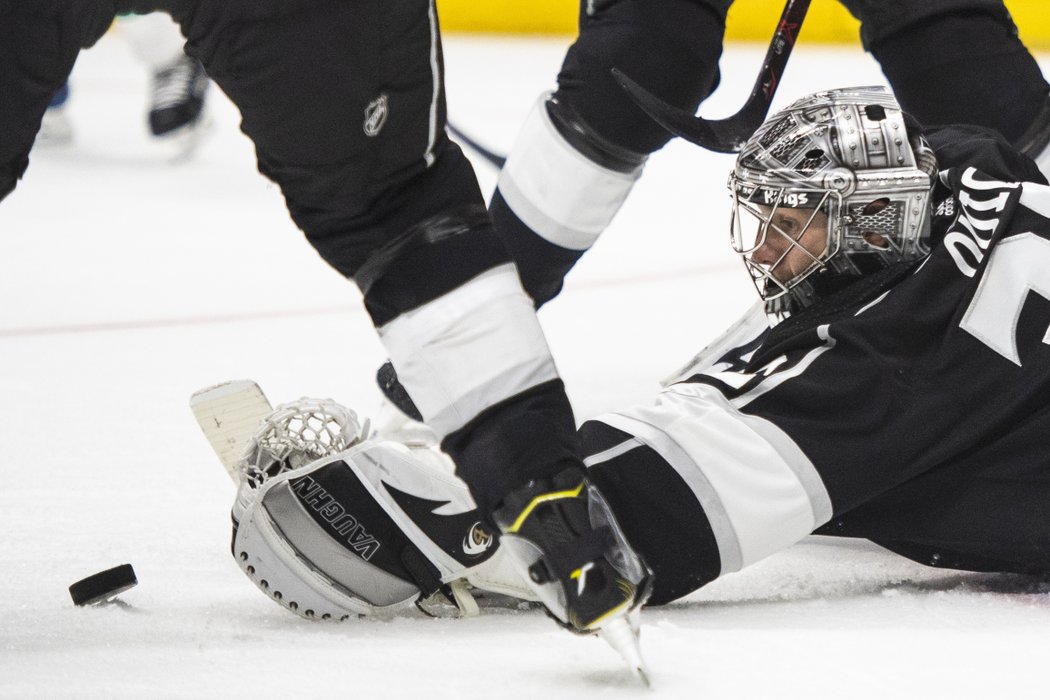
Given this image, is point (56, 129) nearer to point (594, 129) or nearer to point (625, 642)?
point (594, 129)

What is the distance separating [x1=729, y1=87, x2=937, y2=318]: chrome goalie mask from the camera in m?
1.41

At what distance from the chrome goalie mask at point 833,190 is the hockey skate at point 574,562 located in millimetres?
472

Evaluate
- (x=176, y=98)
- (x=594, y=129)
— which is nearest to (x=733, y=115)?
(x=594, y=129)

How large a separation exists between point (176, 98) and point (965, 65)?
8.50ft

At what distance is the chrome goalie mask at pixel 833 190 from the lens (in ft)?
4.64

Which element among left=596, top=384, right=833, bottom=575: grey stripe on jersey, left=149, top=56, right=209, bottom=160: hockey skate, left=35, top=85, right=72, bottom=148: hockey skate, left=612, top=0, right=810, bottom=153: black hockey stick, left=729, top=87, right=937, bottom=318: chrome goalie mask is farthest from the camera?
left=35, top=85, right=72, bottom=148: hockey skate

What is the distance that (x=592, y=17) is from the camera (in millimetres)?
1898

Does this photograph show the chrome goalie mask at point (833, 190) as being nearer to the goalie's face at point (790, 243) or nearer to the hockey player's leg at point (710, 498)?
the goalie's face at point (790, 243)

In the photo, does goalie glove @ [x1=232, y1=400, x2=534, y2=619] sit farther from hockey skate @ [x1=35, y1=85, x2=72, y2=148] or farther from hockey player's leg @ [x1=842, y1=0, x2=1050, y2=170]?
hockey skate @ [x1=35, y1=85, x2=72, y2=148]

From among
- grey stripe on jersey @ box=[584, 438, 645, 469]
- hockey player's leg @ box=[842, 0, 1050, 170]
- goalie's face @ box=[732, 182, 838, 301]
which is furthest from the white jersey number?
hockey player's leg @ box=[842, 0, 1050, 170]

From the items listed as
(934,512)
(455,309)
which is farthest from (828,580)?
(455,309)

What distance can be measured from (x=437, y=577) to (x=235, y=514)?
182 millimetres

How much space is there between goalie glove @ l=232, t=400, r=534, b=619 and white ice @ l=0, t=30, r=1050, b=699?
31 millimetres

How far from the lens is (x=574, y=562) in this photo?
105 centimetres
